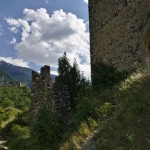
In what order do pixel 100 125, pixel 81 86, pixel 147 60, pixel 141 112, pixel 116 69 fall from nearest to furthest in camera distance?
pixel 141 112, pixel 100 125, pixel 147 60, pixel 116 69, pixel 81 86

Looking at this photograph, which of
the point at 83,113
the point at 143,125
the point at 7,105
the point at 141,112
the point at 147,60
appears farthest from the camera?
the point at 7,105

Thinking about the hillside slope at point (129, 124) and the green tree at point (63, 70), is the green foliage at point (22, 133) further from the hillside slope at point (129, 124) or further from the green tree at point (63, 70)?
the hillside slope at point (129, 124)

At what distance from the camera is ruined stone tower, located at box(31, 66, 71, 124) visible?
16.9 metres

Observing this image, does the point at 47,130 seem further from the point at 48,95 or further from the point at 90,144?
the point at 90,144

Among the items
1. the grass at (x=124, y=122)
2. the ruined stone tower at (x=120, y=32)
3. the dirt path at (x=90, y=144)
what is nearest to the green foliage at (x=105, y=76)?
the ruined stone tower at (x=120, y=32)

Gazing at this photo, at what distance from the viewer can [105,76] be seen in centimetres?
1784

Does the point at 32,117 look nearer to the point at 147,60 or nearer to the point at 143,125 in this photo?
the point at 147,60

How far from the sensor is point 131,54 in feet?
57.2

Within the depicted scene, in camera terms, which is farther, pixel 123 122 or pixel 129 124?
pixel 123 122

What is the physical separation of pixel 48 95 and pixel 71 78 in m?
3.24

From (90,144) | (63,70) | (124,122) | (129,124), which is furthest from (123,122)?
(63,70)

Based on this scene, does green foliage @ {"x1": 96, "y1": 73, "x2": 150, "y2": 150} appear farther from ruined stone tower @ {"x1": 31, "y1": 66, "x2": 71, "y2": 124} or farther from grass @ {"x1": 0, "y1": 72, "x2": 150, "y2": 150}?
ruined stone tower @ {"x1": 31, "y1": 66, "x2": 71, "y2": 124}

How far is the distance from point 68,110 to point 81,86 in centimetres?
315

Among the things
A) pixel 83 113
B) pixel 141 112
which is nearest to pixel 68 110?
pixel 83 113
